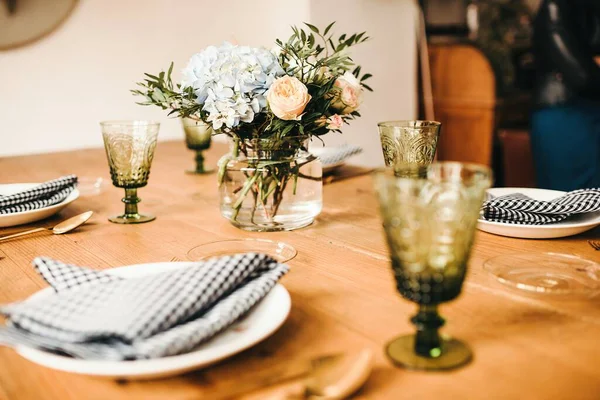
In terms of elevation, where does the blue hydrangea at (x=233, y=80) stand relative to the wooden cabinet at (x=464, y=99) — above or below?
above

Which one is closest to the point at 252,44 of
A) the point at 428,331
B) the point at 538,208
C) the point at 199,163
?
the point at 199,163

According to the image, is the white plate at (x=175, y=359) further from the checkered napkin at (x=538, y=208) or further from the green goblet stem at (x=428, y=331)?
the checkered napkin at (x=538, y=208)

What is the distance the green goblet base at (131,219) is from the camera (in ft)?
4.03

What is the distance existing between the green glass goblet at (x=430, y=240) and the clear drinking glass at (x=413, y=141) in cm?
49

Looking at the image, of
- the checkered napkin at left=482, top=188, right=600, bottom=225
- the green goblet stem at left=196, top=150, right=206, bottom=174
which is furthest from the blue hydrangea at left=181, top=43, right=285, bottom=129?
the green goblet stem at left=196, top=150, right=206, bottom=174

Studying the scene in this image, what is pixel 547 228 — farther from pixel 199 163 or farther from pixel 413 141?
pixel 199 163

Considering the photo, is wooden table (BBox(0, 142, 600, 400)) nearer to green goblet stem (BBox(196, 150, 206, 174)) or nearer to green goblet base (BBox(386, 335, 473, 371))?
green goblet base (BBox(386, 335, 473, 371))

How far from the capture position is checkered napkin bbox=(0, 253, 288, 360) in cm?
59

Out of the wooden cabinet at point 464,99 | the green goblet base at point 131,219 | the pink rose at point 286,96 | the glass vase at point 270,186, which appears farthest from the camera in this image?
the wooden cabinet at point 464,99

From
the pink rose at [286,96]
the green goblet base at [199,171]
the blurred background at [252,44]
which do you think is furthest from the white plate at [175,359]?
the blurred background at [252,44]

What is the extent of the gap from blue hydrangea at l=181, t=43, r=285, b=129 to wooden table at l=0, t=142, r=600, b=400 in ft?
0.72

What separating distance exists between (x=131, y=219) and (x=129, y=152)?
0.13m

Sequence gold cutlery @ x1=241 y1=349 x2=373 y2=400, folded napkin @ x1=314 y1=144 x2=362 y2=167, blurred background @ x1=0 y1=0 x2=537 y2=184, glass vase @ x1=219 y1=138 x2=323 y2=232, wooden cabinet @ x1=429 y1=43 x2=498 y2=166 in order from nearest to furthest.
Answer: gold cutlery @ x1=241 y1=349 x2=373 y2=400 < glass vase @ x1=219 y1=138 x2=323 y2=232 < folded napkin @ x1=314 y1=144 x2=362 y2=167 < blurred background @ x1=0 y1=0 x2=537 y2=184 < wooden cabinet @ x1=429 y1=43 x2=498 y2=166

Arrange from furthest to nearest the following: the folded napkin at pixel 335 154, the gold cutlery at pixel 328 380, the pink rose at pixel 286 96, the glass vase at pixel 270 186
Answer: the folded napkin at pixel 335 154 → the glass vase at pixel 270 186 → the pink rose at pixel 286 96 → the gold cutlery at pixel 328 380
